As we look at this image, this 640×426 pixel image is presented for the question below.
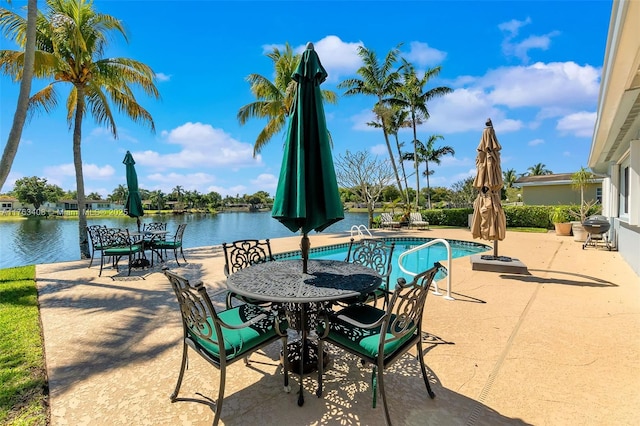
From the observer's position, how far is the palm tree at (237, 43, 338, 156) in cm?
1209

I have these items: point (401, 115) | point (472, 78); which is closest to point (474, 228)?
point (472, 78)

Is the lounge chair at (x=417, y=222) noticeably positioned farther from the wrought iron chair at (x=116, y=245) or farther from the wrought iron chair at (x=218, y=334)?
the wrought iron chair at (x=218, y=334)

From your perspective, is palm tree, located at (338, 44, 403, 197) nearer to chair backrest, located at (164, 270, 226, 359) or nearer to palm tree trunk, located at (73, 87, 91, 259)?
palm tree trunk, located at (73, 87, 91, 259)

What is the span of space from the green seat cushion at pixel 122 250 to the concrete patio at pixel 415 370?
58.0 inches

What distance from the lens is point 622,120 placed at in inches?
204

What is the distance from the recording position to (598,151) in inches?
303

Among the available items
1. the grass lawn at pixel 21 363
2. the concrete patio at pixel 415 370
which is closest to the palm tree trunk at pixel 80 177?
the grass lawn at pixel 21 363

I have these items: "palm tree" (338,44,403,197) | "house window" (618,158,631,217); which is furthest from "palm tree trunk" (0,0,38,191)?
"palm tree" (338,44,403,197)

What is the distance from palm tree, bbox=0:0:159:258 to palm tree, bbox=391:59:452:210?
15.5 meters

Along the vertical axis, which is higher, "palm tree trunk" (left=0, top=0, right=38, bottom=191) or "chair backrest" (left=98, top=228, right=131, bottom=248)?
"palm tree trunk" (left=0, top=0, right=38, bottom=191)

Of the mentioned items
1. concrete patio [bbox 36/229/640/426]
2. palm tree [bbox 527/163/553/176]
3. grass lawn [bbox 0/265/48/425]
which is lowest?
concrete patio [bbox 36/229/640/426]

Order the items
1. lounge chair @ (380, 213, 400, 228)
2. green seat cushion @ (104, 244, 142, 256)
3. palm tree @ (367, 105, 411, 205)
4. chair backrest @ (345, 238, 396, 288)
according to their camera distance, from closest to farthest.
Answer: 1. chair backrest @ (345, 238, 396, 288)
2. green seat cushion @ (104, 244, 142, 256)
3. lounge chair @ (380, 213, 400, 228)
4. palm tree @ (367, 105, 411, 205)

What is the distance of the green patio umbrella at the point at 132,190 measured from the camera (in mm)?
7652

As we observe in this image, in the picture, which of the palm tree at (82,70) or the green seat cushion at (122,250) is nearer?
the green seat cushion at (122,250)
